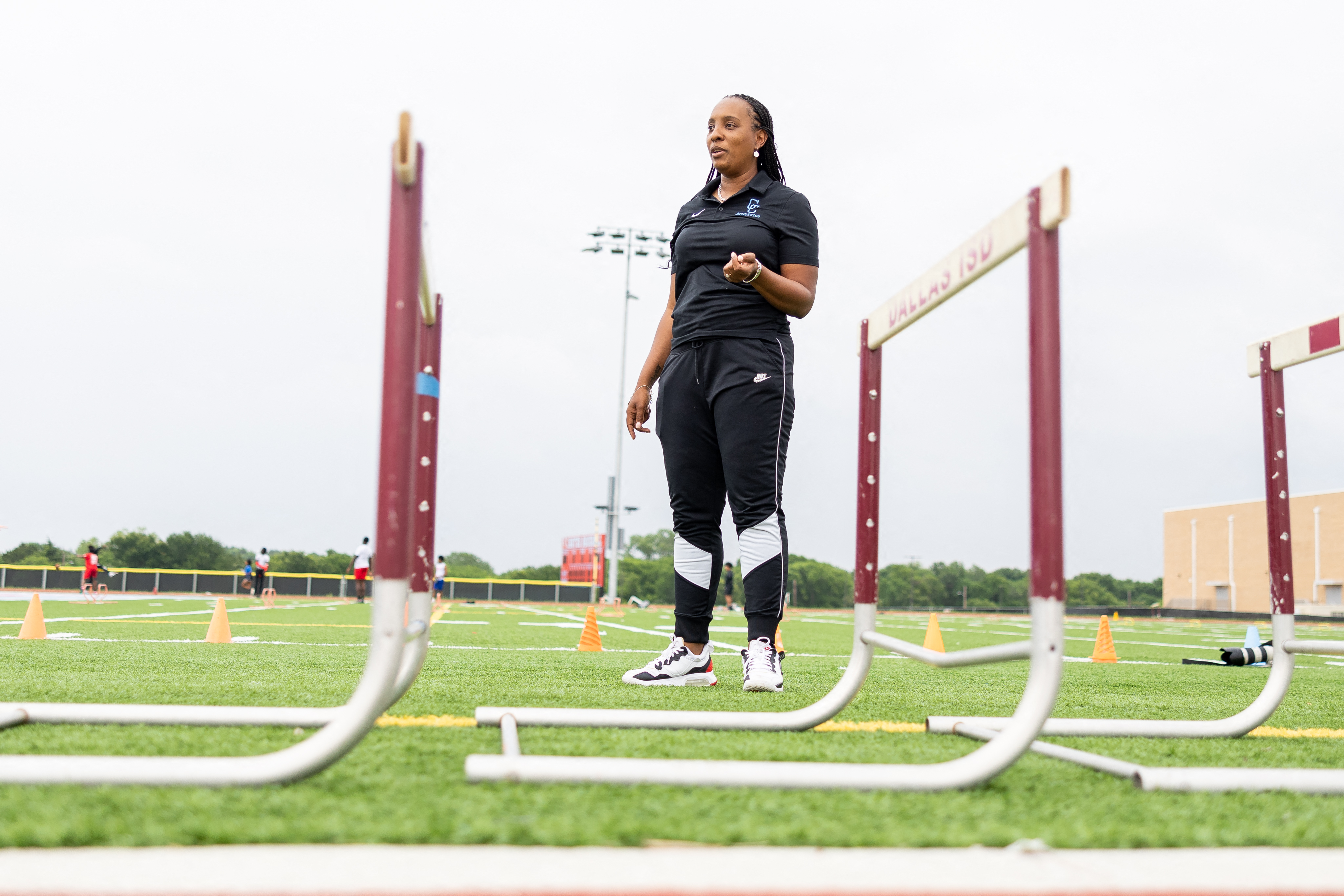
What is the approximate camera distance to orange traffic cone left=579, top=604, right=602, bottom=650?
5746mm

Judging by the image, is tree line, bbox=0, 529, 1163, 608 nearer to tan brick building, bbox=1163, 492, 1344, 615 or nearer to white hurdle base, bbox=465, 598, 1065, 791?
tan brick building, bbox=1163, 492, 1344, 615

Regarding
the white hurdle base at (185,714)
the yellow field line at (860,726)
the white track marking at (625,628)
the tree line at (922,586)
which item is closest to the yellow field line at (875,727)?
the yellow field line at (860,726)

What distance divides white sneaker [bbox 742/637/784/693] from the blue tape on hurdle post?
Answer: 144 centimetres

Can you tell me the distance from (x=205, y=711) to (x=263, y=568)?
1006 inches

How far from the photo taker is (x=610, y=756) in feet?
5.60

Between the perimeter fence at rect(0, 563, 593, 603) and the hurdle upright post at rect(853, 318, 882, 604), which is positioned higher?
the hurdle upright post at rect(853, 318, 882, 604)

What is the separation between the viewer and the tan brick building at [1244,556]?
4694 cm

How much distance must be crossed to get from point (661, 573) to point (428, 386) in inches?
2745

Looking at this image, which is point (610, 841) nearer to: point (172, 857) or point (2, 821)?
point (172, 857)

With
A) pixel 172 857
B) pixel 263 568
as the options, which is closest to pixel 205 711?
pixel 172 857

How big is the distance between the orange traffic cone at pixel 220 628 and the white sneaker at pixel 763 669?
3.76 metres

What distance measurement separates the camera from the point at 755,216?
3268 mm

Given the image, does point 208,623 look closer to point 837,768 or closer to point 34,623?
point 34,623

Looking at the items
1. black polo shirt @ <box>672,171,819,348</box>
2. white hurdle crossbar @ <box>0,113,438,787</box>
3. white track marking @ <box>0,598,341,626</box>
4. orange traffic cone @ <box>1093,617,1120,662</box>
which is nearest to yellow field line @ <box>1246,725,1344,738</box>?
black polo shirt @ <box>672,171,819,348</box>
